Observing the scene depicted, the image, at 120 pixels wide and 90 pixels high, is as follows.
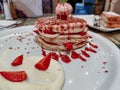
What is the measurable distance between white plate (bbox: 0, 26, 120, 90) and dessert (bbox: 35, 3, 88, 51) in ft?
0.27

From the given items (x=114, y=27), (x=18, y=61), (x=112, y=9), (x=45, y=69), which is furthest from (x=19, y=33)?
(x=112, y=9)

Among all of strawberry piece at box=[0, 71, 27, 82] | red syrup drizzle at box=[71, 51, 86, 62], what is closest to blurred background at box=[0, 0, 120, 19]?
red syrup drizzle at box=[71, 51, 86, 62]

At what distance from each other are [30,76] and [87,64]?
0.33m

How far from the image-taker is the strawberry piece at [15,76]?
68cm

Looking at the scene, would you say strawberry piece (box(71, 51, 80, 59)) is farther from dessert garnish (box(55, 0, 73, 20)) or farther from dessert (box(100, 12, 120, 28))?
dessert (box(100, 12, 120, 28))

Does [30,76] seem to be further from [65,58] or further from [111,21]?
[111,21]

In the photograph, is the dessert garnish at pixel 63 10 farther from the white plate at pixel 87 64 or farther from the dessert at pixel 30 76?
the dessert at pixel 30 76

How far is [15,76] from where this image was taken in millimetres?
693

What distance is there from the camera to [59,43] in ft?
3.59

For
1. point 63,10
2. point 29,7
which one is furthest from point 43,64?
point 29,7

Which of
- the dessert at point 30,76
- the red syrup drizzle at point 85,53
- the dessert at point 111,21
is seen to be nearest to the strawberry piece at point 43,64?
the dessert at point 30,76

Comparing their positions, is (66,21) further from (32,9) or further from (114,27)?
(32,9)

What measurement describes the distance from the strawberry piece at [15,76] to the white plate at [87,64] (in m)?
0.19

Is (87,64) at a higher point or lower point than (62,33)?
lower
